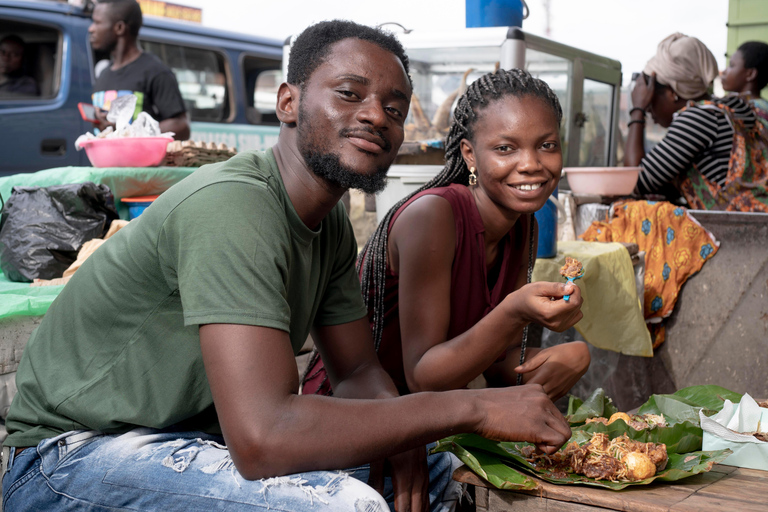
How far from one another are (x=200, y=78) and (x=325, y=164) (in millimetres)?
5704

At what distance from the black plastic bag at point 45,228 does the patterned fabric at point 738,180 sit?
3438 millimetres

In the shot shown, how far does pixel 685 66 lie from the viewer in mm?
4555

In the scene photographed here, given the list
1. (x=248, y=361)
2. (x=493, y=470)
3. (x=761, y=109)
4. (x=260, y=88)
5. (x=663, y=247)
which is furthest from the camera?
(x=260, y=88)

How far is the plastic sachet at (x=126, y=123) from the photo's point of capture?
3.61m

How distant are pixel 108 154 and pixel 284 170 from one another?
7.46ft

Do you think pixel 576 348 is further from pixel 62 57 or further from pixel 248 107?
pixel 248 107

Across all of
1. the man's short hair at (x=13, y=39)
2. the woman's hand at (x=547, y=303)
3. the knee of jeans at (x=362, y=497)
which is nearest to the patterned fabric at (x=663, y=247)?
the woman's hand at (x=547, y=303)

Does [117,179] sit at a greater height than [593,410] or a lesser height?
greater

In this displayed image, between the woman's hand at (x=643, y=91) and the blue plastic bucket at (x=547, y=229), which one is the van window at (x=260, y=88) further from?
the blue plastic bucket at (x=547, y=229)

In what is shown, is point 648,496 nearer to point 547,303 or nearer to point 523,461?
point 523,461

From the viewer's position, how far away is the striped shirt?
162 inches

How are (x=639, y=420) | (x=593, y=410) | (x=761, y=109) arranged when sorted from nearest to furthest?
(x=639, y=420) → (x=593, y=410) → (x=761, y=109)

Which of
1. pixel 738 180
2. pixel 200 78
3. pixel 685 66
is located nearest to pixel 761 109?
pixel 685 66

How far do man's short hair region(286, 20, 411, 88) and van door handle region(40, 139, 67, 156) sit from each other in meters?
4.62
